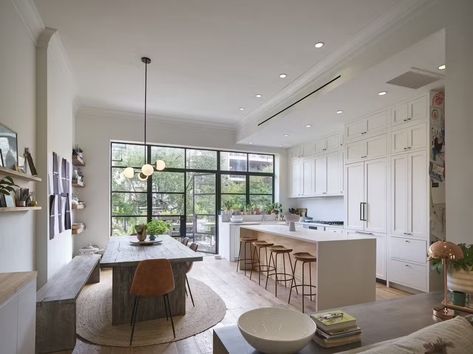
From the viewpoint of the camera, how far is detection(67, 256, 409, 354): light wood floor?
270cm

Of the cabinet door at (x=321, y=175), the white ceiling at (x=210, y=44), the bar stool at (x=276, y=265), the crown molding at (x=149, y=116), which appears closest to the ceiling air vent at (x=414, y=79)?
the white ceiling at (x=210, y=44)

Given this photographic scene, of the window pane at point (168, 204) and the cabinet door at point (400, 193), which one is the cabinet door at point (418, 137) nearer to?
the cabinet door at point (400, 193)

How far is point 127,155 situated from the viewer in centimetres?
664

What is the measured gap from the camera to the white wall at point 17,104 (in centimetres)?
243

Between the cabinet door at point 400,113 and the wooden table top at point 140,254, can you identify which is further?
the cabinet door at point 400,113

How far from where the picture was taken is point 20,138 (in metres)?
2.82

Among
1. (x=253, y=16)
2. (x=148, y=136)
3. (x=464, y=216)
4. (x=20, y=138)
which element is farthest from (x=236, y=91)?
(x=464, y=216)

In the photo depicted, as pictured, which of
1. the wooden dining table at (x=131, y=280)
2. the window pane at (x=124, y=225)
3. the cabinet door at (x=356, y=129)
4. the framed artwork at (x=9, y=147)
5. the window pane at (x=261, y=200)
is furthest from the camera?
the window pane at (x=261, y=200)

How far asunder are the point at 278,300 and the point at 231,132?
4.40 m

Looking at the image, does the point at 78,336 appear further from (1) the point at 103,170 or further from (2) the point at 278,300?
(1) the point at 103,170

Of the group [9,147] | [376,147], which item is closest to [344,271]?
[376,147]

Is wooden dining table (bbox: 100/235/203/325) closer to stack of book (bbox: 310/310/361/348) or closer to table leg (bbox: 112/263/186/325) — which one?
table leg (bbox: 112/263/186/325)

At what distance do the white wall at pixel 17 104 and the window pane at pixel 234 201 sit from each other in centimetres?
466

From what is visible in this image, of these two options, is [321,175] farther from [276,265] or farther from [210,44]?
[210,44]
